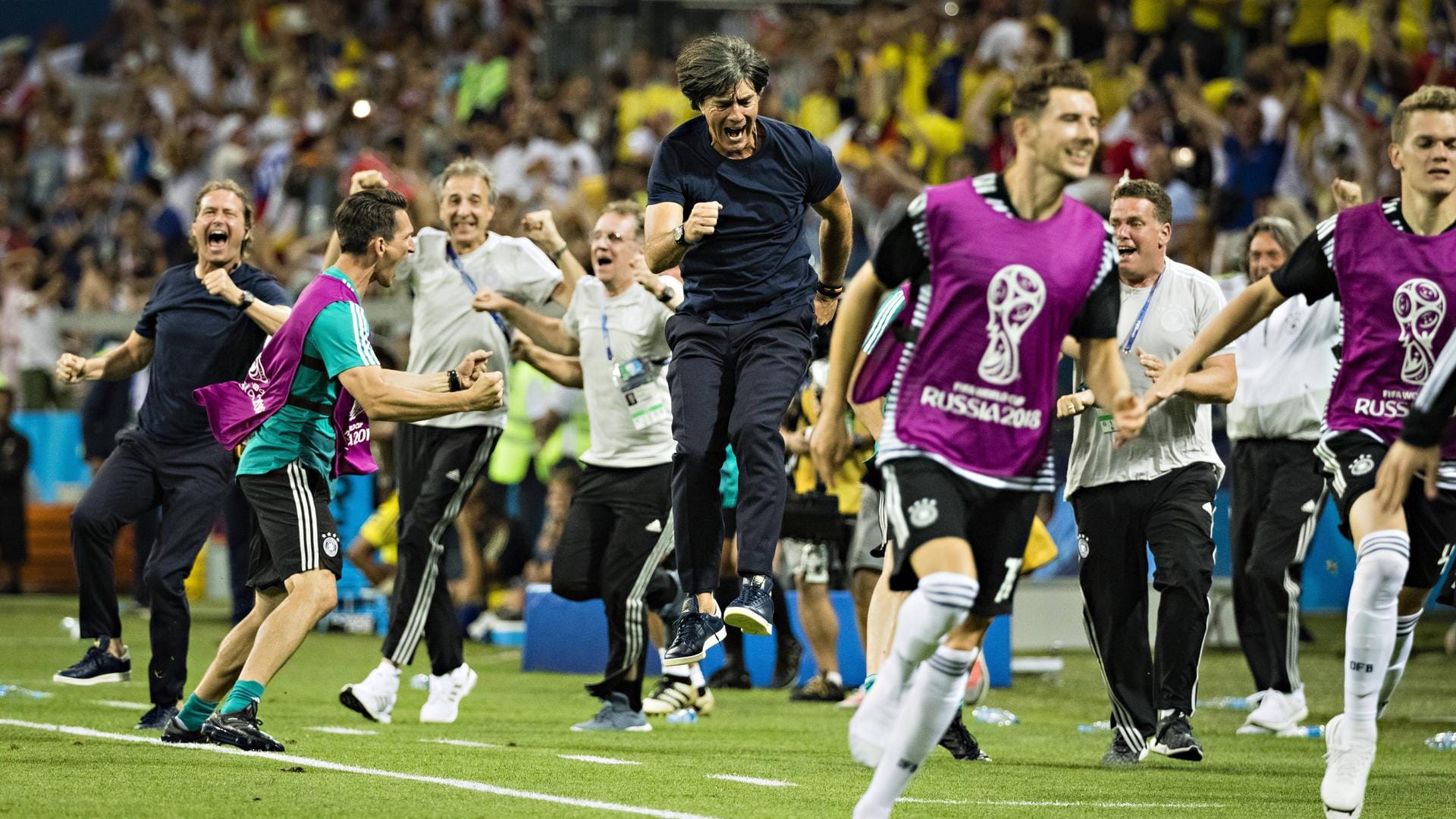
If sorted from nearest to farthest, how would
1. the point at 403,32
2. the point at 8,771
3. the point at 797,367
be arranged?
the point at 8,771
the point at 797,367
the point at 403,32

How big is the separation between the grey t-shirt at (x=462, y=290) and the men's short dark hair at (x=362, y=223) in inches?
79.6

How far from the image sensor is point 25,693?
1038cm

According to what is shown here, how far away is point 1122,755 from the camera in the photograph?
831cm

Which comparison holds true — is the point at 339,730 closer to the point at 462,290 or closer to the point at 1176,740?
the point at 462,290

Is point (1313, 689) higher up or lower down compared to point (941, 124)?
lower down

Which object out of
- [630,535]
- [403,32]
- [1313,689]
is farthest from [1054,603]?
[403,32]

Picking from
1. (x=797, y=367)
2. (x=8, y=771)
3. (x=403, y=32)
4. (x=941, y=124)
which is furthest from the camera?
(x=403, y=32)

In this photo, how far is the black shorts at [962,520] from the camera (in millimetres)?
5801

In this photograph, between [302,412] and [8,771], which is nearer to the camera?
[8,771]

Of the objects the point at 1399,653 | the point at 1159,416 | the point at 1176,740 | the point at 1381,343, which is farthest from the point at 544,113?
the point at 1381,343

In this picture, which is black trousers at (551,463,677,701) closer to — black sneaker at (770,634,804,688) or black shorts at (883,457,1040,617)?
black sneaker at (770,634,804,688)

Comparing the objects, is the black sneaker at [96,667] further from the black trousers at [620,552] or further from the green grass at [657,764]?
the black trousers at [620,552]

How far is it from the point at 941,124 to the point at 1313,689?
7.30 m

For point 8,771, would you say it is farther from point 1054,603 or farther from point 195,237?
point 1054,603
